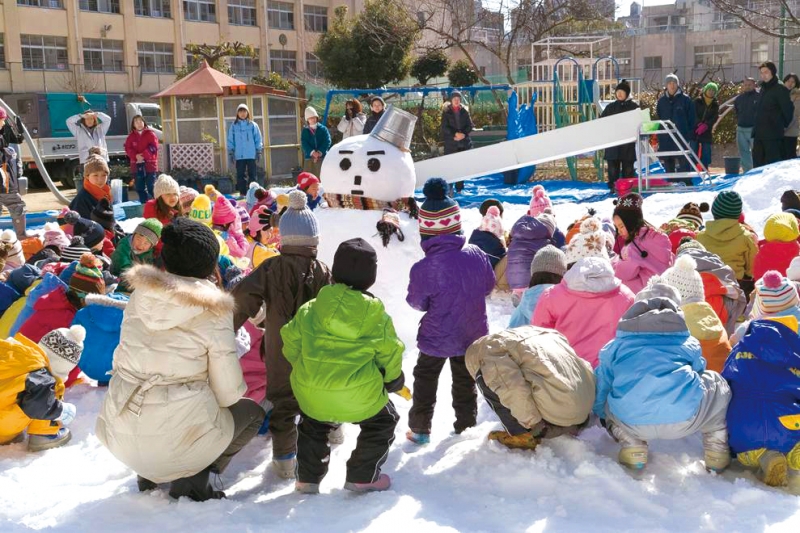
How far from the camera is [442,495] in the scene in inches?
151

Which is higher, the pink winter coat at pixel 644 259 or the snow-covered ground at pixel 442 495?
the pink winter coat at pixel 644 259

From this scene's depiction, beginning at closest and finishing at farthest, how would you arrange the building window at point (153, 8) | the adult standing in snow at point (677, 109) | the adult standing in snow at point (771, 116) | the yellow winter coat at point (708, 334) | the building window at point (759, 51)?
the yellow winter coat at point (708, 334) < the adult standing in snow at point (771, 116) < the adult standing in snow at point (677, 109) < the building window at point (153, 8) < the building window at point (759, 51)

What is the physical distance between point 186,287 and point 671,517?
2.27 metres

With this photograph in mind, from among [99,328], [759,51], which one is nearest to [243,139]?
[99,328]

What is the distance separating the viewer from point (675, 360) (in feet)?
12.5

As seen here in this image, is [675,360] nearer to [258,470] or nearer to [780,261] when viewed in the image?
[258,470]

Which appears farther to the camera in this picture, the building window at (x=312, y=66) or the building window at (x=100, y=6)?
the building window at (x=312, y=66)

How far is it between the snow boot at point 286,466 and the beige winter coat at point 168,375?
1.80 feet

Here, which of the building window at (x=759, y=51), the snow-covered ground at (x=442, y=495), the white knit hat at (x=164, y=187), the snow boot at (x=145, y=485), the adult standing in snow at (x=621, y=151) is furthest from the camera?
the building window at (x=759, y=51)

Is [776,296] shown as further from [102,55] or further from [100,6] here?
[100,6]

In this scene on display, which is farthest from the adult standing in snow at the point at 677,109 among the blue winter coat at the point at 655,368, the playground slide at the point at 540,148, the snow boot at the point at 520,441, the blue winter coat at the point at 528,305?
the snow boot at the point at 520,441

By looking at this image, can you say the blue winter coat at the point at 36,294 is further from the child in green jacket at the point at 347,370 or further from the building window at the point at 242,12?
the building window at the point at 242,12

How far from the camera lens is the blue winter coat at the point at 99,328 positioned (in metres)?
5.31

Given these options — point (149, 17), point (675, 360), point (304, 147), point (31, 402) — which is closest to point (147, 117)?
point (304, 147)
